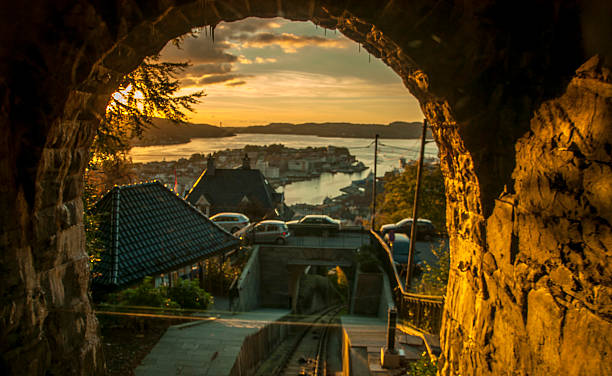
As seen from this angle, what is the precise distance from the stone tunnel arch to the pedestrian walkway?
14.0 feet

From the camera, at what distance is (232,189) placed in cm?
3516

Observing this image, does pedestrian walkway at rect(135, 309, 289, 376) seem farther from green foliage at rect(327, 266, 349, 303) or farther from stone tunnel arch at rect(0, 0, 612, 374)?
green foliage at rect(327, 266, 349, 303)

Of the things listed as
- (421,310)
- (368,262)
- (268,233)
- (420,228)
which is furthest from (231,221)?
(421,310)

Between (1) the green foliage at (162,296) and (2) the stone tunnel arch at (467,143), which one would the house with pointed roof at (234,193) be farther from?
(2) the stone tunnel arch at (467,143)

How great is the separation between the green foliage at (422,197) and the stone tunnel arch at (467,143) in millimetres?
22566

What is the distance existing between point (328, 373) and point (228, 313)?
4096 millimetres

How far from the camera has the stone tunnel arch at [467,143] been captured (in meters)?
2.97

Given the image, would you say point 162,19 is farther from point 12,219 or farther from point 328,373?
point 328,373

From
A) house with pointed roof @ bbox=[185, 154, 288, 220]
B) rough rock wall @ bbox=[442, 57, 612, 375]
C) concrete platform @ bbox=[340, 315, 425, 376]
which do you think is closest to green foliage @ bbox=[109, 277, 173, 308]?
concrete platform @ bbox=[340, 315, 425, 376]

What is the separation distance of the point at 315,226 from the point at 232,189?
11859 millimetres

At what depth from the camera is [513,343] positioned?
3686mm

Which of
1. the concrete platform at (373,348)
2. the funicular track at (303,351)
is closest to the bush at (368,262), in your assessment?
the funicular track at (303,351)

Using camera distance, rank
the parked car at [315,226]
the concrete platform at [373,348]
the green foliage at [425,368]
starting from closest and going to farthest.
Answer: the green foliage at [425,368], the concrete platform at [373,348], the parked car at [315,226]

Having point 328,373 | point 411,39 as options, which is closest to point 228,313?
point 328,373
